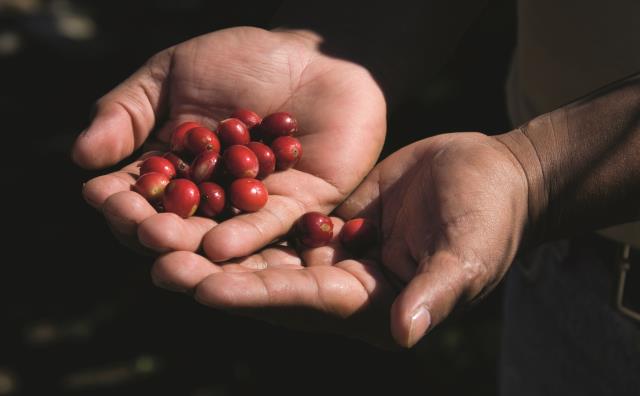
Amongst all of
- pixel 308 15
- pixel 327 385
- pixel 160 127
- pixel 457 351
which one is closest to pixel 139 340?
pixel 327 385

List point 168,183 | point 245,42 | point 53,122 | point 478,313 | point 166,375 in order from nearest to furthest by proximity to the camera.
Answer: point 168,183 → point 245,42 → point 166,375 → point 478,313 → point 53,122

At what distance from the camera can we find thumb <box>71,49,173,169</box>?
3434mm

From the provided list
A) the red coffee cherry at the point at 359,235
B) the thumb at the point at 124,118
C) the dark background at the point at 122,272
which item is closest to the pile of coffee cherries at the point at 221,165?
the thumb at the point at 124,118

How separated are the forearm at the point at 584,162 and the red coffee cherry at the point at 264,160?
128 cm

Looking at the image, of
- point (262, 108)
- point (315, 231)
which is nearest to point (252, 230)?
point (315, 231)

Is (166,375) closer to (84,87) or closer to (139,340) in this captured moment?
(139,340)

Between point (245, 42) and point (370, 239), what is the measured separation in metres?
1.47

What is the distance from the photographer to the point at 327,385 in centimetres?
524

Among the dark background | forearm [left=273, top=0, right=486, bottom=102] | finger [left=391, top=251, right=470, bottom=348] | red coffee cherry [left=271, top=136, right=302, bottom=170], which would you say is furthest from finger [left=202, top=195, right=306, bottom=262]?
the dark background

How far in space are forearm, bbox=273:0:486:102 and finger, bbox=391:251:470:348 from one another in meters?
1.56

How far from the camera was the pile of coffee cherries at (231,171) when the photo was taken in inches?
126

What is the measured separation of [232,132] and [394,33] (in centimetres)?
102

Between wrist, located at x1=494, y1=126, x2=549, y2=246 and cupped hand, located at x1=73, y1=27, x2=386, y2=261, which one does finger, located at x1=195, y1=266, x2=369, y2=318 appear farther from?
wrist, located at x1=494, y1=126, x2=549, y2=246

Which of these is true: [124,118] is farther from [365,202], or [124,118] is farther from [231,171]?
[365,202]
